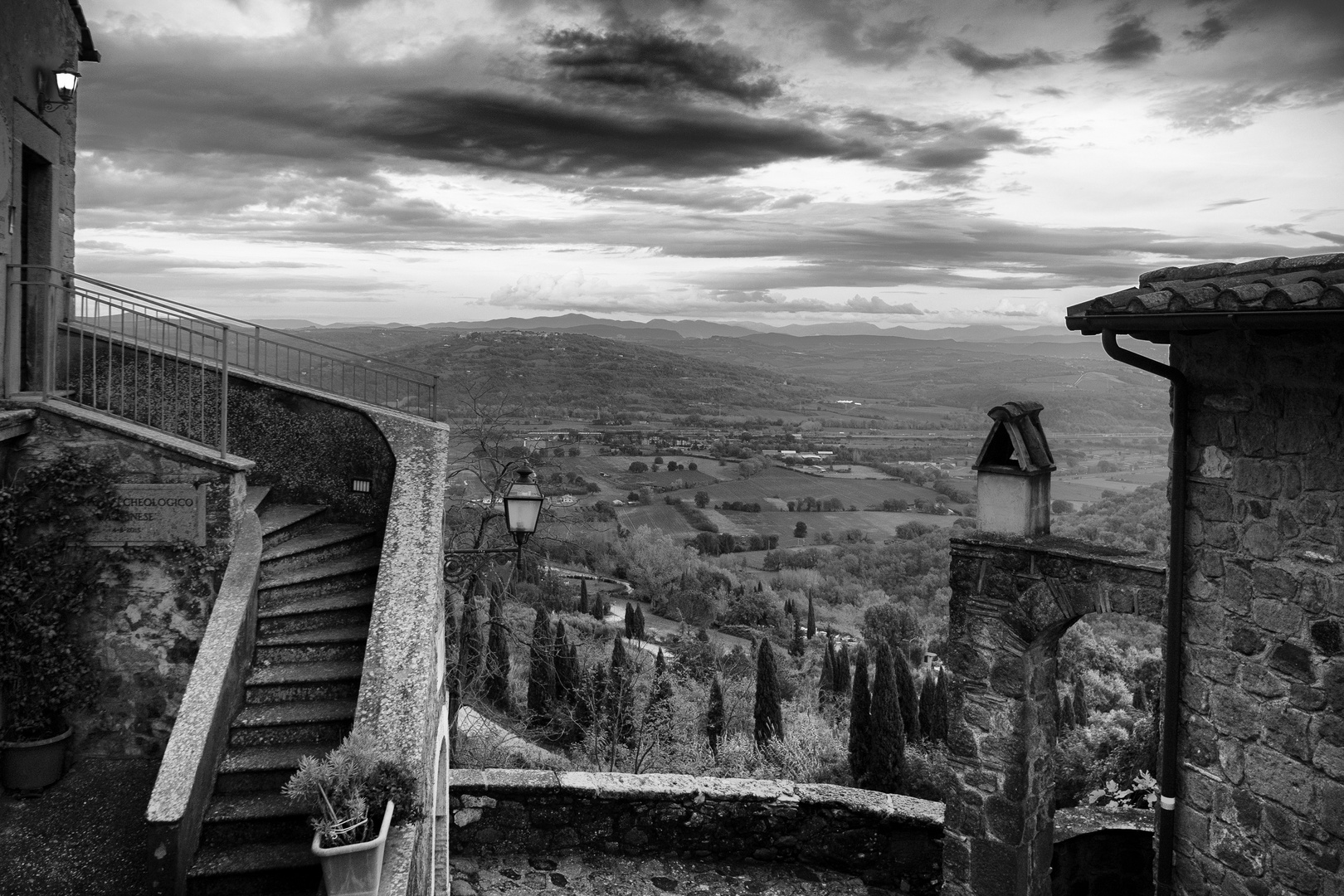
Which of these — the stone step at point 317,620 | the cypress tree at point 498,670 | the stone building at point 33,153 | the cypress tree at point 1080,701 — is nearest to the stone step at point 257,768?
the stone step at point 317,620

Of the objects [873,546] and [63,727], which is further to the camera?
[873,546]

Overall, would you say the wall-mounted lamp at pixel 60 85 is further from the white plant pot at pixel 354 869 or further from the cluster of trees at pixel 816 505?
the cluster of trees at pixel 816 505

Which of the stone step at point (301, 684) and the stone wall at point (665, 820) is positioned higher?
the stone step at point (301, 684)

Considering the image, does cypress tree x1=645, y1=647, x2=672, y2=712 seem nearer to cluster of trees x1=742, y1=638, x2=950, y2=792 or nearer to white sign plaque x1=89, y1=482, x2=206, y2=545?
cluster of trees x1=742, y1=638, x2=950, y2=792

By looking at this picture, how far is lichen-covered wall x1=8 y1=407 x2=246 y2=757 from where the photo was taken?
6.29 meters

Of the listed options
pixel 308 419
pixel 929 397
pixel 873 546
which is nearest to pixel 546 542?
pixel 308 419

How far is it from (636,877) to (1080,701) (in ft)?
66.2

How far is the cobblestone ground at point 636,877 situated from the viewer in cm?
678

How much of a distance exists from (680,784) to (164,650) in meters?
4.02

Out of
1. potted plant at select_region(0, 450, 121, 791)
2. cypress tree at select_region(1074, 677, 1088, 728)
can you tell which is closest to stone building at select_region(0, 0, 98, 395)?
potted plant at select_region(0, 450, 121, 791)

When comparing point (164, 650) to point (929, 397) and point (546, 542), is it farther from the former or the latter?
point (929, 397)

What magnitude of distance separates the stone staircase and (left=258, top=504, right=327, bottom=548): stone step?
0.01 metres

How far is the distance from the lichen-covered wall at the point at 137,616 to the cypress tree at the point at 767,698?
2036 cm

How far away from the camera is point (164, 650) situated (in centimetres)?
636
